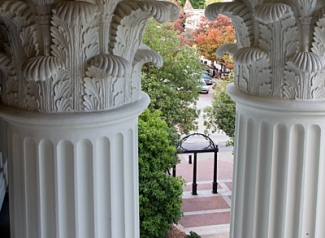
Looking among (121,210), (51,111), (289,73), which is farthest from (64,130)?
(289,73)

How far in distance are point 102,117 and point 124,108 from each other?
9 centimetres

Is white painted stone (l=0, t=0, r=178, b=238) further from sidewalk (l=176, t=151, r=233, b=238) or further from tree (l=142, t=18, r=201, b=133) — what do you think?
tree (l=142, t=18, r=201, b=133)

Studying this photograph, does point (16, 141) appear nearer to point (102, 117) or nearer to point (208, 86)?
point (102, 117)

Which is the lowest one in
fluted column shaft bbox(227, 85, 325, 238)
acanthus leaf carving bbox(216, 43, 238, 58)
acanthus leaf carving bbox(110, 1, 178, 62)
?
fluted column shaft bbox(227, 85, 325, 238)

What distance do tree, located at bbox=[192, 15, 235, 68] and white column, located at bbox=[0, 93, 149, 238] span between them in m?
3.88

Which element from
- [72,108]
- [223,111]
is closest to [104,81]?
[72,108]

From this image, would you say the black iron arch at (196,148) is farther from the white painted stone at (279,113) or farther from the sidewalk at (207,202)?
the white painted stone at (279,113)

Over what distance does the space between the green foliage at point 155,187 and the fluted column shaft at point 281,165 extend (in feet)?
9.15

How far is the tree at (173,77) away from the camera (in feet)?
19.6

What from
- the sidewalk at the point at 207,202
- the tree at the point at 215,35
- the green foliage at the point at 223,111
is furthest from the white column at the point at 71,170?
the green foliage at the point at 223,111

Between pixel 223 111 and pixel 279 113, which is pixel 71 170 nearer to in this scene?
pixel 279 113

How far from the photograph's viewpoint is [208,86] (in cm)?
781

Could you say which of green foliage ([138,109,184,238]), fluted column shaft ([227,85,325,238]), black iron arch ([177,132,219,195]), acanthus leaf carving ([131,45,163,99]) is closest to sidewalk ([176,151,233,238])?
black iron arch ([177,132,219,195])

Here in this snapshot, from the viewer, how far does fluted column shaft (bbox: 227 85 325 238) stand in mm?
1359
